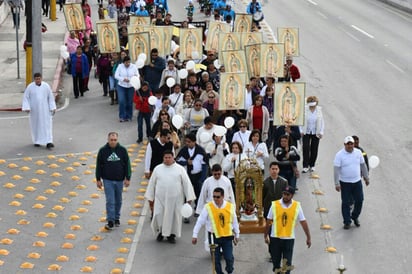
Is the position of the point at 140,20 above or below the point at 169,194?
above

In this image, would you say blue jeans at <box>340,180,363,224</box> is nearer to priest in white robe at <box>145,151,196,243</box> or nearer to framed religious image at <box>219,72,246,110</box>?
priest in white robe at <box>145,151,196,243</box>

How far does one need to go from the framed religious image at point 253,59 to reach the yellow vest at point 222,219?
8339mm

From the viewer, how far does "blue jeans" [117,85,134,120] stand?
75.2 feet

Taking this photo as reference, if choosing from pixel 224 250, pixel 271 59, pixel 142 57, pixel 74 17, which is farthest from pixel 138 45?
pixel 224 250

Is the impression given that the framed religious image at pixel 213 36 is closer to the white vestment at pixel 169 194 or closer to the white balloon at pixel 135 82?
the white balloon at pixel 135 82

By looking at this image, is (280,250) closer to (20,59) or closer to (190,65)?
(190,65)

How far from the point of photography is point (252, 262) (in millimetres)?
15133

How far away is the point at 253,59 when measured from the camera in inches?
874

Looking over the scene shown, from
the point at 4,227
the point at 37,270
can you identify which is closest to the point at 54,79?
the point at 4,227

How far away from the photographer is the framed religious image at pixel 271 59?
21781 mm

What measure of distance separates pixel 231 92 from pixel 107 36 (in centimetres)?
587

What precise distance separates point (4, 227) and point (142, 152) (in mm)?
4879

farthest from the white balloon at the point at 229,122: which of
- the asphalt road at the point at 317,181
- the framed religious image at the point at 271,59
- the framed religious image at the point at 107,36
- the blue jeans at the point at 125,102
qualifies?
the framed religious image at the point at 107,36

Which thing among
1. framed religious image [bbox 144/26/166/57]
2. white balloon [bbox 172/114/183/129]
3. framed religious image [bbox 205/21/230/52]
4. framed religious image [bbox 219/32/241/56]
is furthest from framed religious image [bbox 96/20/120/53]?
white balloon [bbox 172/114/183/129]
